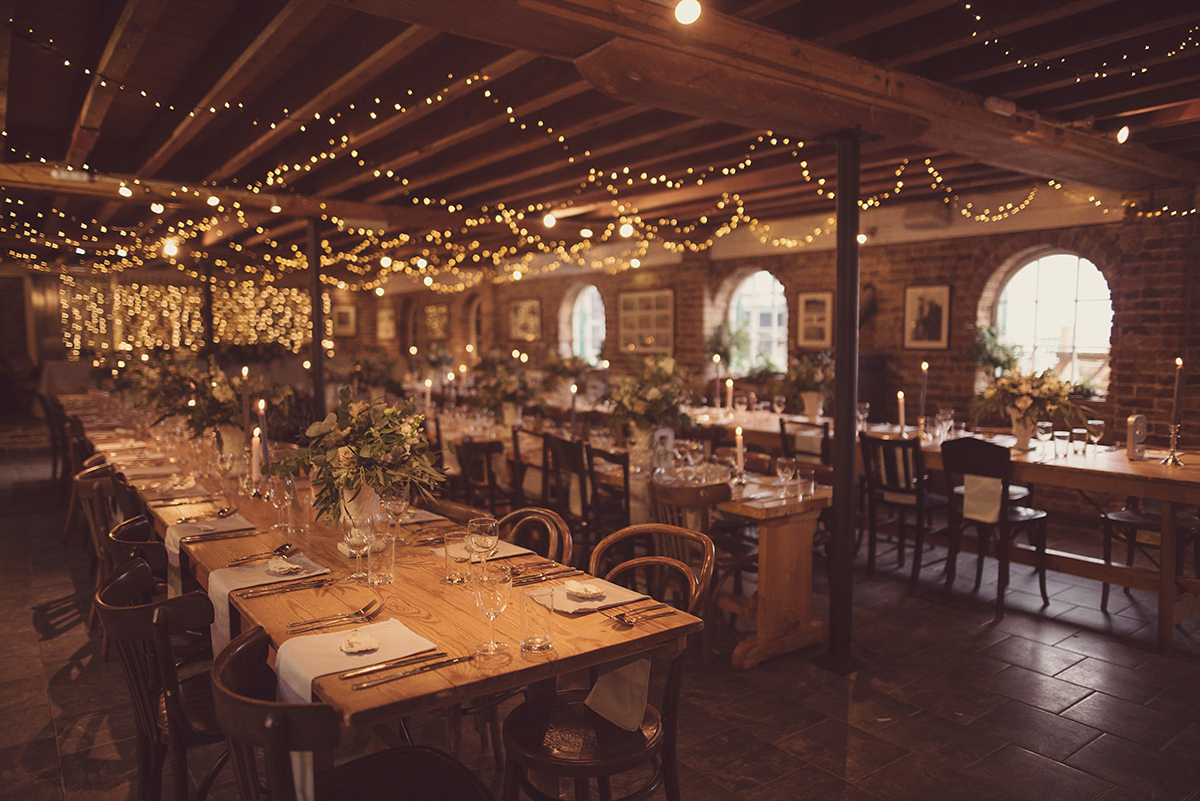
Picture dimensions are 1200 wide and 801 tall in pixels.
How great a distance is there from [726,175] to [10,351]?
14340 mm

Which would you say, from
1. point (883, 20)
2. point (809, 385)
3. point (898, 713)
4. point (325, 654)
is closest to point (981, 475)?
point (898, 713)

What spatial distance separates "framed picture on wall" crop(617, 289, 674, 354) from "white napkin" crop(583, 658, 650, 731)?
9.13 metres

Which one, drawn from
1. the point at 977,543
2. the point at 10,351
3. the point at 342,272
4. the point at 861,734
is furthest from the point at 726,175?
the point at 10,351

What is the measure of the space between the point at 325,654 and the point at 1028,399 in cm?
513

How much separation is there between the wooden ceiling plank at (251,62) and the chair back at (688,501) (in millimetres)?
2680

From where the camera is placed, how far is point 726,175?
709 centimetres

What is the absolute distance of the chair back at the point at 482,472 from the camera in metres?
6.20

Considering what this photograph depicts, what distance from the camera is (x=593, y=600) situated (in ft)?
8.43

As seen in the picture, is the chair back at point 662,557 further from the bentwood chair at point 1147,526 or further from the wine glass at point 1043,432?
the wine glass at point 1043,432

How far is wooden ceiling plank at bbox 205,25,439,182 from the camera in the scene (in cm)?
374

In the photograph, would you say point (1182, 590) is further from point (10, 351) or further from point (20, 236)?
point (10, 351)

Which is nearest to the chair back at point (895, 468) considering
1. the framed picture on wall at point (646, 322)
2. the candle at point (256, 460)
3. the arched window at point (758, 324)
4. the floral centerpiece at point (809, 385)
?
the floral centerpiece at point (809, 385)

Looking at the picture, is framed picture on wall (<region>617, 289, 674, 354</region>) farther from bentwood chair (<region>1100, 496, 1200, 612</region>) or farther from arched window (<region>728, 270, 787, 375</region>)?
bentwood chair (<region>1100, 496, 1200, 612</region>)

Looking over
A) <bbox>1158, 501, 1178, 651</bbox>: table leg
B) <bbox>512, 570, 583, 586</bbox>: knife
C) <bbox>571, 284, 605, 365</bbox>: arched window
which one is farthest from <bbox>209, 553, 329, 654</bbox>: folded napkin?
<bbox>571, 284, 605, 365</bbox>: arched window
